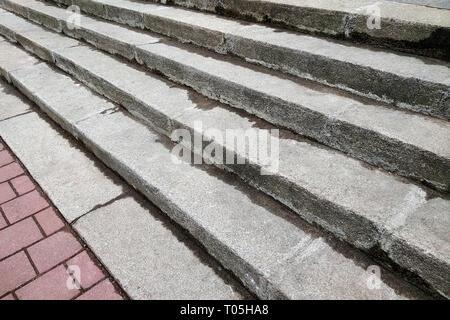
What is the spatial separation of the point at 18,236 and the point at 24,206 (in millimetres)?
303

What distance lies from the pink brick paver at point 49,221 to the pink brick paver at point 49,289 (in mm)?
360

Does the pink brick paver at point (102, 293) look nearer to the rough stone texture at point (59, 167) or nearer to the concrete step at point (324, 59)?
the rough stone texture at point (59, 167)

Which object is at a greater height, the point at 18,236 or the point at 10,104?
the point at 10,104

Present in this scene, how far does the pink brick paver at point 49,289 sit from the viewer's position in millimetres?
1801

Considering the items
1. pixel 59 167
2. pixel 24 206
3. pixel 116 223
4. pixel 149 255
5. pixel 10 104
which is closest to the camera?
pixel 149 255

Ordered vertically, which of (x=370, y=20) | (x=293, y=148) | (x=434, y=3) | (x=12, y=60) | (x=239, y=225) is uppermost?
(x=434, y=3)

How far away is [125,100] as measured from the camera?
2904mm

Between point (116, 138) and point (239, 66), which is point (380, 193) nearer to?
point (239, 66)

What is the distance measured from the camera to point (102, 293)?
5.91 feet

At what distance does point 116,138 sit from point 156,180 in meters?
0.71

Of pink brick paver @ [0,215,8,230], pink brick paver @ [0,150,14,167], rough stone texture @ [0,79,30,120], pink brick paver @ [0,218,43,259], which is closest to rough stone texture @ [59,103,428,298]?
pink brick paver @ [0,218,43,259]

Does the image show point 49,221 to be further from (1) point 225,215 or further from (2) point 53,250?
(1) point 225,215

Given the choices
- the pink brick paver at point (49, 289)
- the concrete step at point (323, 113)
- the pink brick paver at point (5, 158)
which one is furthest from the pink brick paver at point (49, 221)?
the concrete step at point (323, 113)

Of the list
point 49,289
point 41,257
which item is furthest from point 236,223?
point 41,257
